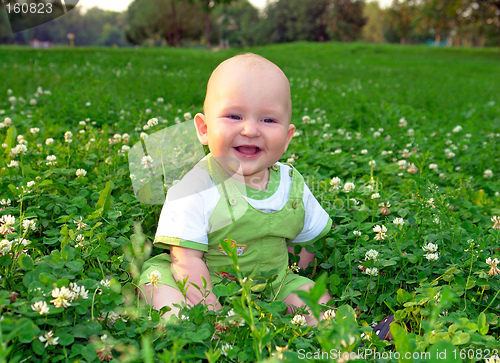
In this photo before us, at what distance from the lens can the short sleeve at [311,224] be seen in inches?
114

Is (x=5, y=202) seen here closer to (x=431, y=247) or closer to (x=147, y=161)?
(x=147, y=161)

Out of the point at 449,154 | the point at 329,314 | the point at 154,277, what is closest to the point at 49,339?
the point at 154,277

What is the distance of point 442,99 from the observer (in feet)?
31.1

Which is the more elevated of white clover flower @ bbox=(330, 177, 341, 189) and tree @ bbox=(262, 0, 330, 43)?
tree @ bbox=(262, 0, 330, 43)

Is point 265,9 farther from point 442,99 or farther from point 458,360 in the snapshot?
point 458,360

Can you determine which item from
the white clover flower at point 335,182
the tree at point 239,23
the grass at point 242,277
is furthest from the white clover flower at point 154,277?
the tree at point 239,23

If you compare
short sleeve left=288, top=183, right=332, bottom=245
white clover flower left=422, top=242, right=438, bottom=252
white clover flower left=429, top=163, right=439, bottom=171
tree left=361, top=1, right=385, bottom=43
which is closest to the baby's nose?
short sleeve left=288, top=183, right=332, bottom=245

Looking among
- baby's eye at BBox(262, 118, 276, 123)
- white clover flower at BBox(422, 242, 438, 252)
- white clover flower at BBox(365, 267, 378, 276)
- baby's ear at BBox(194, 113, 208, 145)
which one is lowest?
white clover flower at BBox(365, 267, 378, 276)

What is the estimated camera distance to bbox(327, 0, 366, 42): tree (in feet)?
229

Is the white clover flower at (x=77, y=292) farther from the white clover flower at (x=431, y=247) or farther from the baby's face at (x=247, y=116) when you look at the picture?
the white clover flower at (x=431, y=247)

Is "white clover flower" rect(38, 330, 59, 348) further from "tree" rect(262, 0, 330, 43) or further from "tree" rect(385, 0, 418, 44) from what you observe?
"tree" rect(262, 0, 330, 43)

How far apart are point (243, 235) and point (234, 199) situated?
0.71 ft

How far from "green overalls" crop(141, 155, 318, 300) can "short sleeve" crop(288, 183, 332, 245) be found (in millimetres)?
198

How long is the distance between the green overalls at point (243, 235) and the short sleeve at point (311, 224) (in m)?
Result: 0.20
